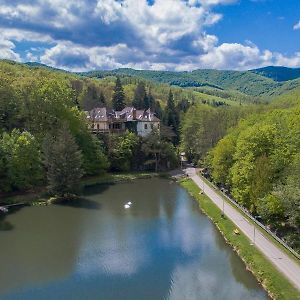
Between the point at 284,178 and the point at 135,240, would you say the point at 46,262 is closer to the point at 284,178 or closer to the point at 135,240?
the point at 135,240

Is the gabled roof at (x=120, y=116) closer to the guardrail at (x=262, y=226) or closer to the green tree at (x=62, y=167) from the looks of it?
the green tree at (x=62, y=167)

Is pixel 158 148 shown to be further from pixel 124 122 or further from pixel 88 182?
pixel 88 182

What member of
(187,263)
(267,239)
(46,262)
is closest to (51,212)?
(46,262)

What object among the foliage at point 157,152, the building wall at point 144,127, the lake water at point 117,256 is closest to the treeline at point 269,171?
the lake water at point 117,256

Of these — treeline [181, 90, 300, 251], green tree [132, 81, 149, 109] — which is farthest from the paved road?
green tree [132, 81, 149, 109]

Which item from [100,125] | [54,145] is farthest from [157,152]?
[54,145]

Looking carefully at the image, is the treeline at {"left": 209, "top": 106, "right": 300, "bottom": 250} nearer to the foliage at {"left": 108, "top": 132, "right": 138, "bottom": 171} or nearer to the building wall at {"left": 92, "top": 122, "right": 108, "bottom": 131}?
the foliage at {"left": 108, "top": 132, "right": 138, "bottom": 171}
